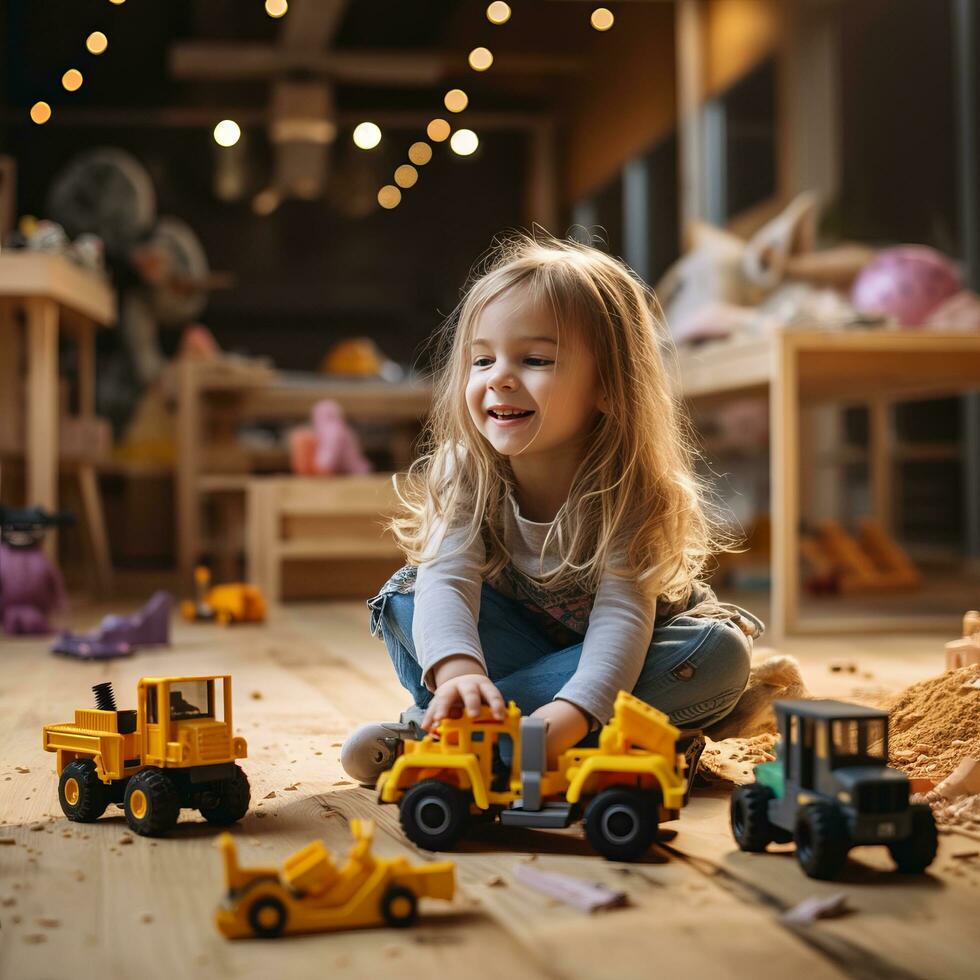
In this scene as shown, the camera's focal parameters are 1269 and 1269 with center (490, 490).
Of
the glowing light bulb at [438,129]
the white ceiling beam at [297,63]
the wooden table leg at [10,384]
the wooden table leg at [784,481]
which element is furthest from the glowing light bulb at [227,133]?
the wooden table leg at [784,481]

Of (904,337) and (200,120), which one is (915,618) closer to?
(904,337)

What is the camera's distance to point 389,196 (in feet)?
22.6

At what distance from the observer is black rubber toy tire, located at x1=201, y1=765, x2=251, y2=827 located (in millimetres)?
1085

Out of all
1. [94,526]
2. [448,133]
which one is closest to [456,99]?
[448,133]

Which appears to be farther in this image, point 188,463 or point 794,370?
point 188,463

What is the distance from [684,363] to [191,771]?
2.37 m

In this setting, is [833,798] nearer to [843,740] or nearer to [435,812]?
[843,740]

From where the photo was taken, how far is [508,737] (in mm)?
1067

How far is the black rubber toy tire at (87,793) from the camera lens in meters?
1.09

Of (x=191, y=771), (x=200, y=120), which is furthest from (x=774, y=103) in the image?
(x=191, y=771)

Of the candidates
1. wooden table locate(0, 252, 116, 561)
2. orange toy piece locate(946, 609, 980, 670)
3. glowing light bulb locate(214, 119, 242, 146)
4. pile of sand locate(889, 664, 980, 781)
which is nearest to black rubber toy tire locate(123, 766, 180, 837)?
pile of sand locate(889, 664, 980, 781)

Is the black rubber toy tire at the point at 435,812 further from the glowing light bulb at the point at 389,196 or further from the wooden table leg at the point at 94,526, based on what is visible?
the glowing light bulb at the point at 389,196

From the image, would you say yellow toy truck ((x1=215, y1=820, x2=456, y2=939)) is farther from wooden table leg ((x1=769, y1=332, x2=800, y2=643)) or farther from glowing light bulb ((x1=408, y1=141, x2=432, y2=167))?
glowing light bulb ((x1=408, y1=141, x2=432, y2=167))

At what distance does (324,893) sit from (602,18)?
17.7 ft
